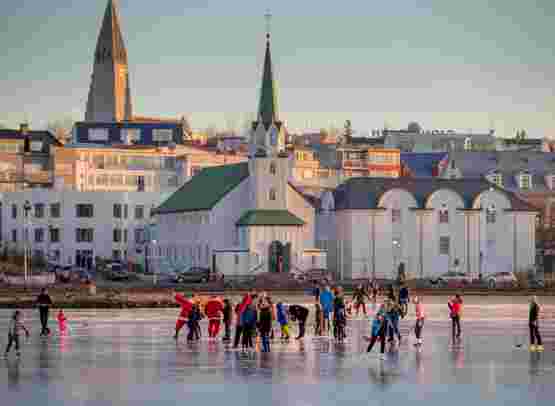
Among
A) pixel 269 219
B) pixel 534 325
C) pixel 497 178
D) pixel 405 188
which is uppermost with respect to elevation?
pixel 497 178

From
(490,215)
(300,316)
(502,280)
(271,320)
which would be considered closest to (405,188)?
(490,215)

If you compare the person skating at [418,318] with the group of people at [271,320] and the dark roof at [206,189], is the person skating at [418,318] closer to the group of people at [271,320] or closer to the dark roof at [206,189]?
the group of people at [271,320]

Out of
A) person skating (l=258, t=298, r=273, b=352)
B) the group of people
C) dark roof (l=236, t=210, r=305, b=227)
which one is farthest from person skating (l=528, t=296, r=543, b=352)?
dark roof (l=236, t=210, r=305, b=227)

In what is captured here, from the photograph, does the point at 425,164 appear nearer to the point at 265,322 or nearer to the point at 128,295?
the point at 128,295

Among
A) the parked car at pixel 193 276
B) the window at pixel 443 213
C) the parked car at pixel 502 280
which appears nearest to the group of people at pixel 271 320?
the parked car at pixel 502 280

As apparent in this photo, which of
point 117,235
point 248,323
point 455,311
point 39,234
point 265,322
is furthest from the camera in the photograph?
point 117,235

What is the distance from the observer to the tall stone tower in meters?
130

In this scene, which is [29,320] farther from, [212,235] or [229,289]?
[212,235]

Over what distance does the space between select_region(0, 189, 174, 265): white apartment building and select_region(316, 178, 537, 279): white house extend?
28.7 metres

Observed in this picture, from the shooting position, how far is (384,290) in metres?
109

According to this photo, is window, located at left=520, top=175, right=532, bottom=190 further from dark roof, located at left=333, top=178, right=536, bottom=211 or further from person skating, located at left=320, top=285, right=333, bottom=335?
person skating, located at left=320, top=285, right=333, bottom=335

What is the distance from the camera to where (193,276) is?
119000mm

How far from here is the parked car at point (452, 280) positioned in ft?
383

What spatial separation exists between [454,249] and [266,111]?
1936 centimetres
